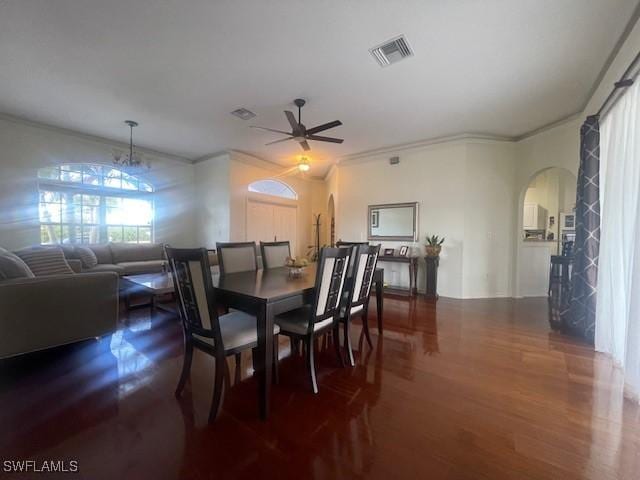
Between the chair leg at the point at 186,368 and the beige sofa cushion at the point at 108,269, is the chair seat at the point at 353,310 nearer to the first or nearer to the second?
the chair leg at the point at 186,368

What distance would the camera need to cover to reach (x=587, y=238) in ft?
9.59

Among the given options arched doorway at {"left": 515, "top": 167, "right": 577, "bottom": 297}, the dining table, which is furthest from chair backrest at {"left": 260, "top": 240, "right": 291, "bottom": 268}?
arched doorway at {"left": 515, "top": 167, "right": 577, "bottom": 297}

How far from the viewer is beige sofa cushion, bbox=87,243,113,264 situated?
4.97 meters

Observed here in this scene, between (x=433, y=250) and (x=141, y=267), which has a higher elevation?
(x=433, y=250)

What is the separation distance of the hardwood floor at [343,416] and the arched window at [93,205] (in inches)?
134

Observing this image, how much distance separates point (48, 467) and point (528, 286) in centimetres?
620

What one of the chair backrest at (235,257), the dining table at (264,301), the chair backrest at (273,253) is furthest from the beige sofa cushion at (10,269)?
the chair backrest at (273,253)

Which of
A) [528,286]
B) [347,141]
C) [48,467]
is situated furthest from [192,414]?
[528,286]

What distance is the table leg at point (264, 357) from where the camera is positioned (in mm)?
→ 1613

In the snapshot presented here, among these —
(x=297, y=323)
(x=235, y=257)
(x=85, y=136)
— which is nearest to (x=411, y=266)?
(x=235, y=257)

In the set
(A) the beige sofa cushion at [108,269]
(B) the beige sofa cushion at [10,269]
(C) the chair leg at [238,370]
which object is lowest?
(C) the chair leg at [238,370]

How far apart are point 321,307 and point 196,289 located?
87 cm

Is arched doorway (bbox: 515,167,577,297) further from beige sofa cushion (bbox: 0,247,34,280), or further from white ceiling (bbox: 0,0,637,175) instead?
beige sofa cushion (bbox: 0,247,34,280)

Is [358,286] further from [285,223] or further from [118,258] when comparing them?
[118,258]
